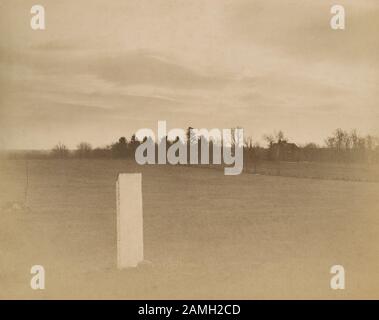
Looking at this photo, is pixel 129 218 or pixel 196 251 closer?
pixel 129 218

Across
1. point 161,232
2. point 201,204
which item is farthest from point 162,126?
point 201,204

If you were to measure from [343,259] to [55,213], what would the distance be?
6.68 metres

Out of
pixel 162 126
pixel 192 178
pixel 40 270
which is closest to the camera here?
pixel 40 270

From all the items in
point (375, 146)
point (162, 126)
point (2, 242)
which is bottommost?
point (2, 242)

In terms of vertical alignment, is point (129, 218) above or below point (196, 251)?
above

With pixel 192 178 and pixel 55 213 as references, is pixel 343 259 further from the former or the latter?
pixel 192 178

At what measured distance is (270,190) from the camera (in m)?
15.3

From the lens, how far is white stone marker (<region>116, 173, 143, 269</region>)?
199 inches

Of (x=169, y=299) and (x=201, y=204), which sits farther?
(x=201, y=204)

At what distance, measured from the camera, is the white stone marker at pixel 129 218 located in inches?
199

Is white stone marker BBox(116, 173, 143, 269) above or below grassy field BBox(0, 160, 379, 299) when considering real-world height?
above

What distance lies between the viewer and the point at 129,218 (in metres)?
5.13

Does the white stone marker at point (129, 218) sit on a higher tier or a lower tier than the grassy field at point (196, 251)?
higher
